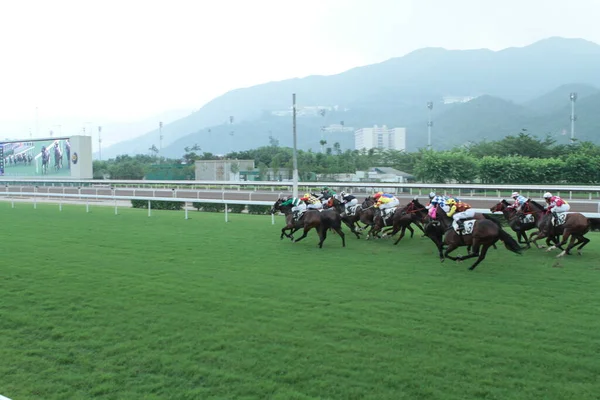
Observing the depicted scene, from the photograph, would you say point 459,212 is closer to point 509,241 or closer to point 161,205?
point 509,241

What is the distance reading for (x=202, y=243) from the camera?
1225 centimetres

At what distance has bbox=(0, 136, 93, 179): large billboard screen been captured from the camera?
122ft

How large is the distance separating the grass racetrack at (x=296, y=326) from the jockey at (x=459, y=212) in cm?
86

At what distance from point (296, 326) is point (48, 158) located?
37970 mm

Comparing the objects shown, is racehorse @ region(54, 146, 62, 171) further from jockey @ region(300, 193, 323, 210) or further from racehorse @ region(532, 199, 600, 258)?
racehorse @ region(532, 199, 600, 258)

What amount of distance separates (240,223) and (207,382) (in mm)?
12461

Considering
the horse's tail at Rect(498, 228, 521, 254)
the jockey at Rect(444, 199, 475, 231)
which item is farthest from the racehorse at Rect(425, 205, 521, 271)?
the jockey at Rect(444, 199, 475, 231)

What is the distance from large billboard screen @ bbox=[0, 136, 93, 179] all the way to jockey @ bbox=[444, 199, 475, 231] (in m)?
32.6

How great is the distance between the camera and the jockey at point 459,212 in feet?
30.5

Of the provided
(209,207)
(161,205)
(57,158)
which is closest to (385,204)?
(209,207)

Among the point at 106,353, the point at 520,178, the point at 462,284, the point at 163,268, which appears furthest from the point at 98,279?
the point at 520,178

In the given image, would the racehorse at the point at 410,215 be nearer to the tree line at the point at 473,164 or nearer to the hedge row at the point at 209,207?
the hedge row at the point at 209,207

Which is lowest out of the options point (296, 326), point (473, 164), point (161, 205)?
point (296, 326)

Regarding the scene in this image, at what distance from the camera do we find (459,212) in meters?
9.79
